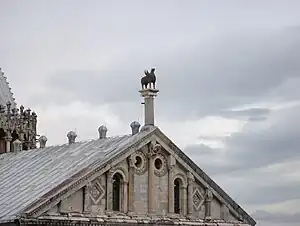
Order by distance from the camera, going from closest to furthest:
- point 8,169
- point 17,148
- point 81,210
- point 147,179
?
1. point 81,210
2. point 147,179
3. point 8,169
4. point 17,148

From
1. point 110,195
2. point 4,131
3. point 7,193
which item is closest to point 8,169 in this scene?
point 7,193

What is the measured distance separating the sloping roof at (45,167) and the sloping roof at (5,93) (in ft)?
54.6

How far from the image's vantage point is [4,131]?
6300 cm

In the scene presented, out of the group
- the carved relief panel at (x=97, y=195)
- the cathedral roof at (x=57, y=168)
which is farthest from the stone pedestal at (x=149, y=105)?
the carved relief panel at (x=97, y=195)

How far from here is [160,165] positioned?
152 feet

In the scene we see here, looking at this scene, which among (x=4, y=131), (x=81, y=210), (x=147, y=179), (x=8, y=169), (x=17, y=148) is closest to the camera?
(x=81, y=210)

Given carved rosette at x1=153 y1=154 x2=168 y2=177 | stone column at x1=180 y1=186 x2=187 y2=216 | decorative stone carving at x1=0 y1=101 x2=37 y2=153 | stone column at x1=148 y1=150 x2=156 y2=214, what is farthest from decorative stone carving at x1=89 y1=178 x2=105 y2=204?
decorative stone carving at x1=0 y1=101 x2=37 y2=153

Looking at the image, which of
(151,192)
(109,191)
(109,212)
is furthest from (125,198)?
(151,192)

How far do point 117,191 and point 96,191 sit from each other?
5.04 ft

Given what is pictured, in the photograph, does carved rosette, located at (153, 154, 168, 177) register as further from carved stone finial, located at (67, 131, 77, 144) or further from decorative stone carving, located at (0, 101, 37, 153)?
decorative stone carving, located at (0, 101, 37, 153)

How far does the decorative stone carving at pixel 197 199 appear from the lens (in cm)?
4775

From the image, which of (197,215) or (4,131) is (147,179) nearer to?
(197,215)

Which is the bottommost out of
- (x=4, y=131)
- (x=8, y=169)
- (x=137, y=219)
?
(x=137, y=219)

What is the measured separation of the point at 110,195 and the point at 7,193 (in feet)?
17.2
